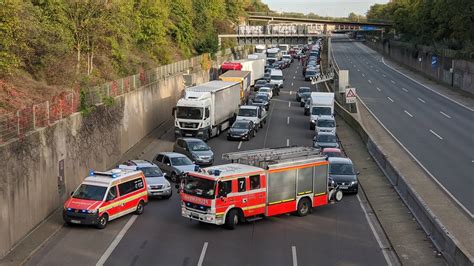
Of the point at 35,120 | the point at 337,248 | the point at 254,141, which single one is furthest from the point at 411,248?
the point at 254,141

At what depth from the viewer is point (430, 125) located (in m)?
51.8

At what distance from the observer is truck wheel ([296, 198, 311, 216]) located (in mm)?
25928

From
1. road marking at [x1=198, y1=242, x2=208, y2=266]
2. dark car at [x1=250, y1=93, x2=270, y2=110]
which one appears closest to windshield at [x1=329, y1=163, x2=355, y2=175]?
road marking at [x1=198, y1=242, x2=208, y2=266]

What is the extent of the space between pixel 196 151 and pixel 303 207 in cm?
1185

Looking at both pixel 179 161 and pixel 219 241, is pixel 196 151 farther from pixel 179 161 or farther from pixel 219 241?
pixel 219 241

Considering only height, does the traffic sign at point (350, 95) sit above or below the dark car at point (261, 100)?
above

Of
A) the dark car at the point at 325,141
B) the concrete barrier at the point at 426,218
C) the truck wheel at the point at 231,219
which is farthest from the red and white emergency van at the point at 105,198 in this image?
the dark car at the point at 325,141

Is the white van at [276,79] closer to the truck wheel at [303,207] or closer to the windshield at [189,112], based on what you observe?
the windshield at [189,112]

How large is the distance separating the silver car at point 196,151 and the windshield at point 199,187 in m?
11.6

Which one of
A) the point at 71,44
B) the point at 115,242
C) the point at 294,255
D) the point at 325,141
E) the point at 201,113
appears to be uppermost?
the point at 71,44

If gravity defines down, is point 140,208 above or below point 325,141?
below

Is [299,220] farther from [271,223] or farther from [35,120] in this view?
[35,120]

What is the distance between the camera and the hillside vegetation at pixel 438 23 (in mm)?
87875

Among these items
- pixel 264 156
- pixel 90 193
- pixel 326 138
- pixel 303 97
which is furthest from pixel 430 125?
pixel 90 193
